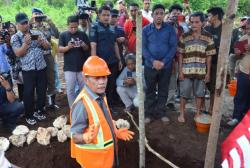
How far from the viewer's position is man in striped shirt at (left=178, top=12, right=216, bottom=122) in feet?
17.6

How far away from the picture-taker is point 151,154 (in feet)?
15.5

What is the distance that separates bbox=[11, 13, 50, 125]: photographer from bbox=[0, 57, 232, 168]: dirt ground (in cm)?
44

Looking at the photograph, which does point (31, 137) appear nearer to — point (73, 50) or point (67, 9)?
point (73, 50)

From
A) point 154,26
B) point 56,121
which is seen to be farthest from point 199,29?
point 56,121

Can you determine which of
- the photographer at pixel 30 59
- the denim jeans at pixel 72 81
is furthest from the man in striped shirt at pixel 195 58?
the photographer at pixel 30 59

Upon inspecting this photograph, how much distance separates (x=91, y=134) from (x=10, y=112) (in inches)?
120

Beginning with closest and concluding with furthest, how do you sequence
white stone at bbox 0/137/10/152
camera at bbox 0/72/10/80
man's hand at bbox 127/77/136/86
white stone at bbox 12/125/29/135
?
1. white stone at bbox 0/137/10/152
2. white stone at bbox 12/125/29/135
3. camera at bbox 0/72/10/80
4. man's hand at bbox 127/77/136/86

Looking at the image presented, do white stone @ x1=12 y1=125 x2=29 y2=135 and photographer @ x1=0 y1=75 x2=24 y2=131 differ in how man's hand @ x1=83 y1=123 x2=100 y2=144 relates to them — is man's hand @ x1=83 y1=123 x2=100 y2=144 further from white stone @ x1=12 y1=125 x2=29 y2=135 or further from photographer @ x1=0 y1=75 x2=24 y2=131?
photographer @ x1=0 y1=75 x2=24 y2=131

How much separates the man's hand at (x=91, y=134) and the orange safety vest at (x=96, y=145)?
0.13 m

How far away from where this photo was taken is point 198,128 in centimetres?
547

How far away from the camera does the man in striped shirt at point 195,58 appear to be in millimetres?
5371

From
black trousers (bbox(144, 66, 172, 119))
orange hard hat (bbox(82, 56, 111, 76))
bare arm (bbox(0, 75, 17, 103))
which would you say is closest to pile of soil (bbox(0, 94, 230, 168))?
black trousers (bbox(144, 66, 172, 119))

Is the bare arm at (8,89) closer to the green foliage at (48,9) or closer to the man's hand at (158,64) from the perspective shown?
the man's hand at (158,64)

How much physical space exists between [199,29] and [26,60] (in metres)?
2.99
